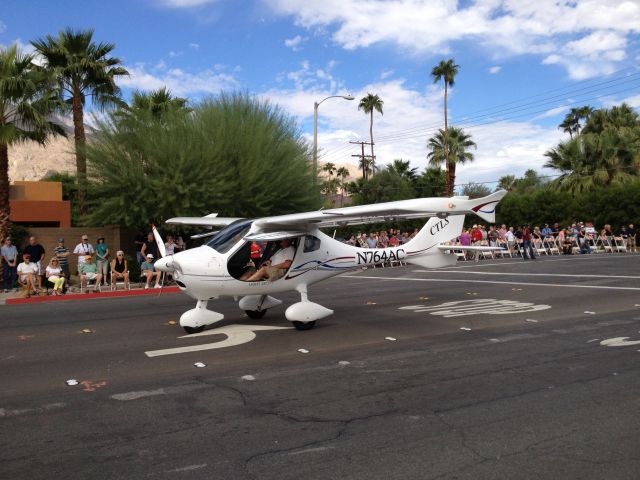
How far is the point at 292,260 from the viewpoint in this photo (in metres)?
10.6

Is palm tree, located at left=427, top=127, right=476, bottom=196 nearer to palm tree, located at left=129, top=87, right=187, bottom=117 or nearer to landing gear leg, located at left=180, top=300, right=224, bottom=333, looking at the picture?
palm tree, located at left=129, top=87, right=187, bottom=117

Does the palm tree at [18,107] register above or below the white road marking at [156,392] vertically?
above

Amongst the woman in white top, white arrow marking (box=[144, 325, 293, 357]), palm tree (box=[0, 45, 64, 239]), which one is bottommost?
white arrow marking (box=[144, 325, 293, 357])

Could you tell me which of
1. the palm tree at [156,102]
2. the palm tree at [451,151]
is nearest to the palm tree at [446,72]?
the palm tree at [451,151]

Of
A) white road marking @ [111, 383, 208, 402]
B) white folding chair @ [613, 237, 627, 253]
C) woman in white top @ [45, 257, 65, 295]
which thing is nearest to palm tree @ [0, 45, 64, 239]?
woman in white top @ [45, 257, 65, 295]

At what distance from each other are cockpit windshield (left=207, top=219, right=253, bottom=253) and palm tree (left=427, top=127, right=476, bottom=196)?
140 feet

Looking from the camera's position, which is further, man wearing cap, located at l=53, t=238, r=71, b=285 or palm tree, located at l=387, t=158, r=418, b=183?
palm tree, located at l=387, t=158, r=418, b=183

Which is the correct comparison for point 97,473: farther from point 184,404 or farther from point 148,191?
point 148,191

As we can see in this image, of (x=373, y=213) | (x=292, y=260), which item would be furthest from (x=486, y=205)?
(x=292, y=260)

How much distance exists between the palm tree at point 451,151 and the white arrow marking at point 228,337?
A: 42.9 meters

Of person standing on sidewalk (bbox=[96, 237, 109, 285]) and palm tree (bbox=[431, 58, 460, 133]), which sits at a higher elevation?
palm tree (bbox=[431, 58, 460, 133])

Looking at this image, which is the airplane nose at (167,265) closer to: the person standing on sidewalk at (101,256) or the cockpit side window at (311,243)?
the cockpit side window at (311,243)

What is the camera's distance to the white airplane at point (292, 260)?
30.9 ft

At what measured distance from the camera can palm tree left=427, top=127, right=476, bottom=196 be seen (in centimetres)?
5125
